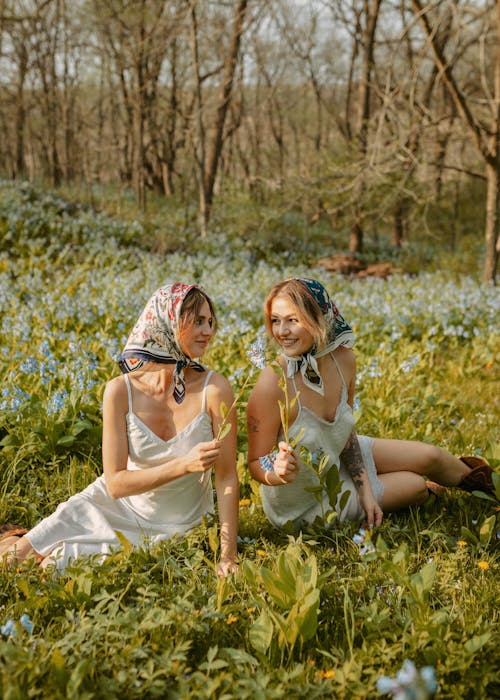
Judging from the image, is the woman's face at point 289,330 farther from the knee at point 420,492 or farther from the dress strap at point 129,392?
the knee at point 420,492

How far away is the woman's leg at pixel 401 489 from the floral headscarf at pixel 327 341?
594 mm

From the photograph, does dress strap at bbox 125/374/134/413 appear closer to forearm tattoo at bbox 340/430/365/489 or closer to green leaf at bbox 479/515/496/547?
forearm tattoo at bbox 340/430/365/489

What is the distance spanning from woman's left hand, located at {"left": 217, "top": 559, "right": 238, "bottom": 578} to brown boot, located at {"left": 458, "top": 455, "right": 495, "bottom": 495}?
1.31 m

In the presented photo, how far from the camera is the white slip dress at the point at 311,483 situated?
254 centimetres

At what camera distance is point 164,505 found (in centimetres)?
250

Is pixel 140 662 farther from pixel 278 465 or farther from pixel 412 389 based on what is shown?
pixel 412 389

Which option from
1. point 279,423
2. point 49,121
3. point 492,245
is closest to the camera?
point 279,423

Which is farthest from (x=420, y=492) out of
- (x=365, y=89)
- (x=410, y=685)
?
(x=365, y=89)

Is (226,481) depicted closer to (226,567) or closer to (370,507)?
(226,567)

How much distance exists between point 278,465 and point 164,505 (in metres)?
0.60

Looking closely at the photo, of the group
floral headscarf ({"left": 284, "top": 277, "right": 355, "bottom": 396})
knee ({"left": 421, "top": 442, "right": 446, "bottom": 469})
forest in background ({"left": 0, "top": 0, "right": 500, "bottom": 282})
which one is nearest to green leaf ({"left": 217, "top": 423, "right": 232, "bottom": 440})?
floral headscarf ({"left": 284, "top": 277, "right": 355, "bottom": 396})

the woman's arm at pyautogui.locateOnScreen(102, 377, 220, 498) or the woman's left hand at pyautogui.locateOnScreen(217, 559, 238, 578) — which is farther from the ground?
Answer: the woman's arm at pyautogui.locateOnScreen(102, 377, 220, 498)

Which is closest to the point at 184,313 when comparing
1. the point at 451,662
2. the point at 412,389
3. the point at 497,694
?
the point at 451,662

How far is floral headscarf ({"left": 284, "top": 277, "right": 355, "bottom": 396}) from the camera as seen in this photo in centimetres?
245
